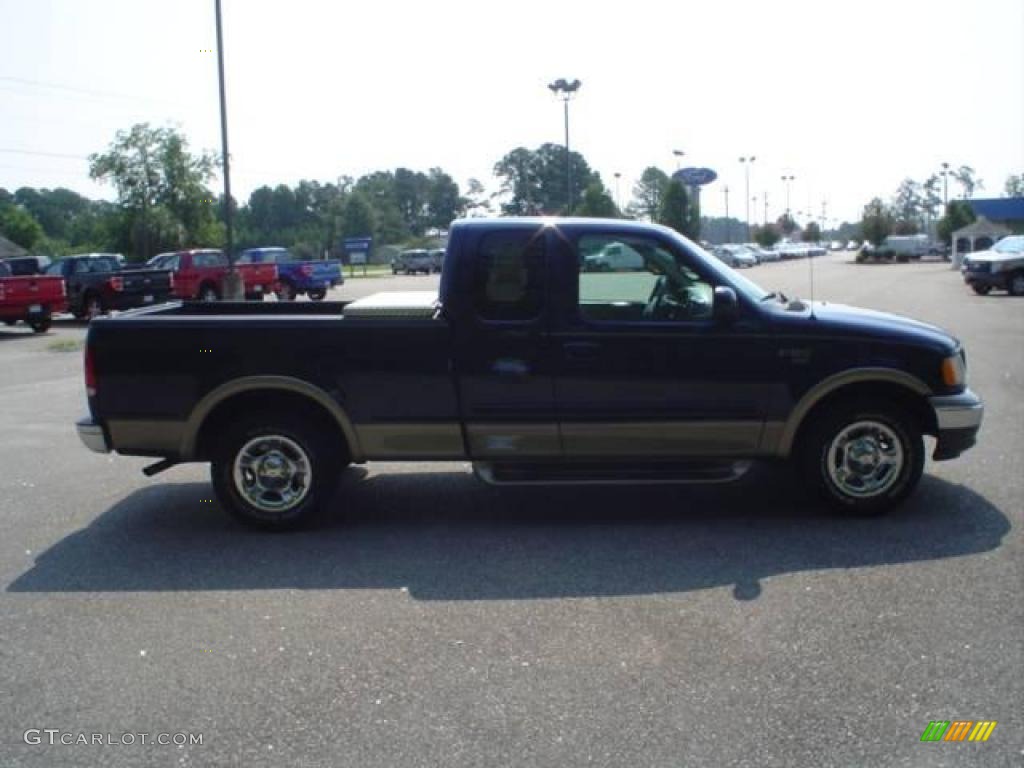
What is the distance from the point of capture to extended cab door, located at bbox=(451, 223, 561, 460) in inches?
271

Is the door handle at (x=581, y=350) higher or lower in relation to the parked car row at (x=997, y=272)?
lower

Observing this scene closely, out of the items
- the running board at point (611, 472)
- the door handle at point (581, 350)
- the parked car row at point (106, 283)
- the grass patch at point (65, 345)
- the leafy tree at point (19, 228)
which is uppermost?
the leafy tree at point (19, 228)

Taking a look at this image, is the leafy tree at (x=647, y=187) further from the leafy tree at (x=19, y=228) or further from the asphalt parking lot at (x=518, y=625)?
the asphalt parking lot at (x=518, y=625)

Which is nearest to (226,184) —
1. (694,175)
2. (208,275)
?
(208,275)

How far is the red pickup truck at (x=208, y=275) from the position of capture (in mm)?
30906

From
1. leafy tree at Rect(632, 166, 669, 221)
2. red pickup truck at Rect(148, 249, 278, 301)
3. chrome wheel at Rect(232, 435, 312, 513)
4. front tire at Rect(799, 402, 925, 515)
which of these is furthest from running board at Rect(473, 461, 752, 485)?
leafy tree at Rect(632, 166, 669, 221)

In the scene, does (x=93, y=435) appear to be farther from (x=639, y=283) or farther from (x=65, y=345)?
(x=65, y=345)

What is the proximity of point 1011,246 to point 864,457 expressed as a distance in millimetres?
32035

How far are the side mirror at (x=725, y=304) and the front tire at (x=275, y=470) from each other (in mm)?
2581

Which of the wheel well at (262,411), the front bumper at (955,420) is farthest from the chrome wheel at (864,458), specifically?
the wheel well at (262,411)

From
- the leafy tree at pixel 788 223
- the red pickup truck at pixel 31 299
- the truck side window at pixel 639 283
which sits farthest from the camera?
the leafy tree at pixel 788 223

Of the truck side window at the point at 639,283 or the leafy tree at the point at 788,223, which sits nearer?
the truck side window at the point at 639,283

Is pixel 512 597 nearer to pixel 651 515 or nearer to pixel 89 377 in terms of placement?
pixel 651 515

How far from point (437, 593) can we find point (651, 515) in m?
2.01
